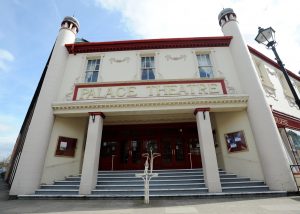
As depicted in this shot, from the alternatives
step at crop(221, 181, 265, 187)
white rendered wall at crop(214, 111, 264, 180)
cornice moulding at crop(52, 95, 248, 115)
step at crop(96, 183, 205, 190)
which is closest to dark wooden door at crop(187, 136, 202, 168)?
white rendered wall at crop(214, 111, 264, 180)

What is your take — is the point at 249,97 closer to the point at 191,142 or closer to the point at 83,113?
the point at 191,142

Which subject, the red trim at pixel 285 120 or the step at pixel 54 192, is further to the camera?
the red trim at pixel 285 120

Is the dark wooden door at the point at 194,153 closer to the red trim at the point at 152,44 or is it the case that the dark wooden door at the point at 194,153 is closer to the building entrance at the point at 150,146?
the building entrance at the point at 150,146

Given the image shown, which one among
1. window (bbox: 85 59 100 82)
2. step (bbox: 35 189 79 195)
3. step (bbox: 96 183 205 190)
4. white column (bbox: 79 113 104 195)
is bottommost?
step (bbox: 35 189 79 195)

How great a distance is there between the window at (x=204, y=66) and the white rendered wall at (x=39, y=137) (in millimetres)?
7870

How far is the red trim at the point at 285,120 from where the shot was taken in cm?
963

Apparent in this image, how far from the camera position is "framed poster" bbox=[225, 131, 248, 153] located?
8292 mm

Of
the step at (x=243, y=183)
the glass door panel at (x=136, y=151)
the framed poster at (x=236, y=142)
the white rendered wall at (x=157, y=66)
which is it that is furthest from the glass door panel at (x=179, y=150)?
the white rendered wall at (x=157, y=66)

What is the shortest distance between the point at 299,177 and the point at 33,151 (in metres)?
→ 11.4

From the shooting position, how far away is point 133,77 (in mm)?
9492

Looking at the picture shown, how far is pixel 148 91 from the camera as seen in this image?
8.92m

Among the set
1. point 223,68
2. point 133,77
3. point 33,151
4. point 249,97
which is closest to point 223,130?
point 249,97

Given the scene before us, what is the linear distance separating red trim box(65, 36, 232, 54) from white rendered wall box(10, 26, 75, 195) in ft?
4.52

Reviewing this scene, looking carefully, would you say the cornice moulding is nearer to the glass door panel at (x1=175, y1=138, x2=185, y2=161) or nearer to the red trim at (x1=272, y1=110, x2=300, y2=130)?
the red trim at (x1=272, y1=110, x2=300, y2=130)
